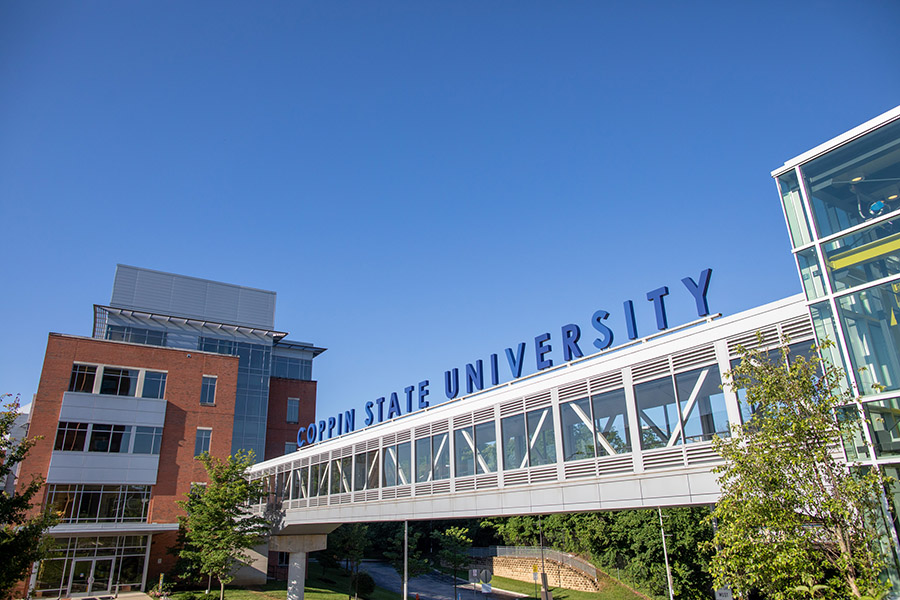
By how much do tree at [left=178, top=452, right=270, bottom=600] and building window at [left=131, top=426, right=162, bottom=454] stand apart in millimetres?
7112

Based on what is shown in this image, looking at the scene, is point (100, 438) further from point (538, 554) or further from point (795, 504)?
point (795, 504)

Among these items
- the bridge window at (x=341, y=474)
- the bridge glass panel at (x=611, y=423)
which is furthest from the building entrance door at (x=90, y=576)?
the bridge glass panel at (x=611, y=423)

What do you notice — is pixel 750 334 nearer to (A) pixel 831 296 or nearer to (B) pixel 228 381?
(A) pixel 831 296

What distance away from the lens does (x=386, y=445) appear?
32219mm

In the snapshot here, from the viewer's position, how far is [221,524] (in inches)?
1539

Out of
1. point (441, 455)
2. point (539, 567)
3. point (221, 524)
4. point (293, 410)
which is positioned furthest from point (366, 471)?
point (293, 410)

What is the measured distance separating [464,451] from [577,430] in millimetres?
6617

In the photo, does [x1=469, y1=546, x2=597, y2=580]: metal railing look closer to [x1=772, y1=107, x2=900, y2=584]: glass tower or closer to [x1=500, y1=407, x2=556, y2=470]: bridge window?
[x1=500, y1=407, x2=556, y2=470]: bridge window

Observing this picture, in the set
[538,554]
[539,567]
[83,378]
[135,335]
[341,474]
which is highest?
[135,335]

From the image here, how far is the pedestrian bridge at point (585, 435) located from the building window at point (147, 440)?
74.0 ft

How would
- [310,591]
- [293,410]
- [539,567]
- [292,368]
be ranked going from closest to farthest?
[310,591]
[539,567]
[293,410]
[292,368]

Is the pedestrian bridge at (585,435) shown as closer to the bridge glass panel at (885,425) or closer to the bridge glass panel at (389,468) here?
the bridge glass panel at (389,468)

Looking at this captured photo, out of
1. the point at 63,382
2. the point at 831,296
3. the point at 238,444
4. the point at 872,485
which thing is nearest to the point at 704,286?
the point at 831,296

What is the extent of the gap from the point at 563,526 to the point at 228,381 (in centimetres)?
3448
